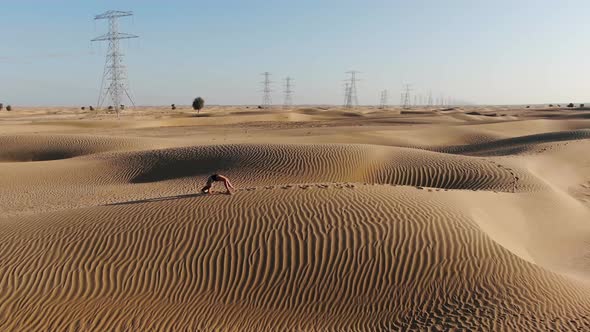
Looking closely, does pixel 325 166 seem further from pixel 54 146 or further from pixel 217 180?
pixel 54 146

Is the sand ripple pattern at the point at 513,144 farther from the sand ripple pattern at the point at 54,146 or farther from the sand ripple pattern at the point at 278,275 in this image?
the sand ripple pattern at the point at 54,146

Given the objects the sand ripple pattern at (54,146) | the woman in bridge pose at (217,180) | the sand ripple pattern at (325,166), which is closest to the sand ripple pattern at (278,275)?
the woman in bridge pose at (217,180)

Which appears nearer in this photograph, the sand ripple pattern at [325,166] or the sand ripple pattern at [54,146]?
the sand ripple pattern at [325,166]

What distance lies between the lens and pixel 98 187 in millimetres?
15516

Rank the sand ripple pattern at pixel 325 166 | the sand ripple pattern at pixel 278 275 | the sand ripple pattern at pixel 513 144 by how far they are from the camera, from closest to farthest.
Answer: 1. the sand ripple pattern at pixel 278 275
2. the sand ripple pattern at pixel 325 166
3. the sand ripple pattern at pixel 513 144

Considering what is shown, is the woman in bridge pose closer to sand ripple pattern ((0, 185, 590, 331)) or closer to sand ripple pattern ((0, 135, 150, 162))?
sand ripple pattern ((0, 185, 590, 331))

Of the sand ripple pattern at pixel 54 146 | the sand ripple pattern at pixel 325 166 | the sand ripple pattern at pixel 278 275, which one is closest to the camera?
the sand ripple pattern at pixel 278 275

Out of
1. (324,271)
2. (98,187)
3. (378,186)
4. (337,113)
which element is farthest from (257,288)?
(337,113)

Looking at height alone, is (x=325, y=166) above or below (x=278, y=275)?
above

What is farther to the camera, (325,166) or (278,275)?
(325,166)

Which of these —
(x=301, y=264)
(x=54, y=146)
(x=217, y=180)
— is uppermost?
(x=217, y=180)

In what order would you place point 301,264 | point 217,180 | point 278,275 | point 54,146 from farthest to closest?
point 54,146 < point 217,180 < point 301,264 < point 278,275

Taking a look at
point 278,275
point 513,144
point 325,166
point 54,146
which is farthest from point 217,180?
point 513,144

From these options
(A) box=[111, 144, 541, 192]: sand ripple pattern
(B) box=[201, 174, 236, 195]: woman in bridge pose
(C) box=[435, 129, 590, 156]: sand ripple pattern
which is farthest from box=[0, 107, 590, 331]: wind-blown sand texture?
(C) box=[435, 129, 590, 156]: sand ripple pattern
